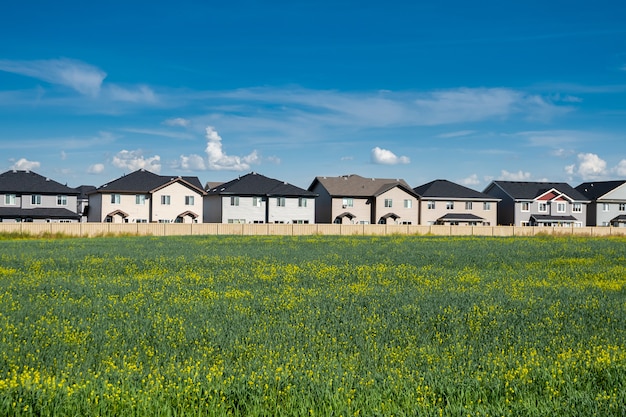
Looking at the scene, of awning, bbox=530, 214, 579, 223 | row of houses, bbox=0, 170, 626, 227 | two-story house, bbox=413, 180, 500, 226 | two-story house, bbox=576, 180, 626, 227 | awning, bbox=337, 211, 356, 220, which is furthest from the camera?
two-story house, bbox=576, 180, 626, 227

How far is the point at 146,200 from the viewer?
233 feet

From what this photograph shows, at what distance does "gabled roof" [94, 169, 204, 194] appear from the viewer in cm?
6988

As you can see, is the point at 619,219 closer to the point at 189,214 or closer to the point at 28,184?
the point at 189,214

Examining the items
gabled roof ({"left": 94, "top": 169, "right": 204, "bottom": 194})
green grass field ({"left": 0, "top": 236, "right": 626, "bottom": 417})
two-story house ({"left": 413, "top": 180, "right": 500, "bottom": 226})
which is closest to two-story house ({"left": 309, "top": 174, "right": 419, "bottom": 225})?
two-story house ({"left": 413, "top": 180, "right": 500, "bottom": 226})

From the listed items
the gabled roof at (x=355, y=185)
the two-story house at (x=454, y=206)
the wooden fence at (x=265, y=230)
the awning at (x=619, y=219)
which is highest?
the gabled roof at (x=355, y=185)

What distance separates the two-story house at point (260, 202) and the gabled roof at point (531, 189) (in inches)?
1188

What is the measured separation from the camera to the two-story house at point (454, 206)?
272ft

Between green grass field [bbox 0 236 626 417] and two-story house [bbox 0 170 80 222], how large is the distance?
154ft

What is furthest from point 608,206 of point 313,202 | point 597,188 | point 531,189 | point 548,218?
point 313,202

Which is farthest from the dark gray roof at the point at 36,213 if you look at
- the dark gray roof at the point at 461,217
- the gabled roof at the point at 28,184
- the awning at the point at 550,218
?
the awning at the point at 550,218

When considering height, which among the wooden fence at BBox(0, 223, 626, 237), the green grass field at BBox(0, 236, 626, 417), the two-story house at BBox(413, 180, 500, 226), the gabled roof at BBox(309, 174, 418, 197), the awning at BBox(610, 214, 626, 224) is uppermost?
the gabled roof at BBox(309, 174, 418, 197)

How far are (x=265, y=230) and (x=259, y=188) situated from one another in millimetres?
14882

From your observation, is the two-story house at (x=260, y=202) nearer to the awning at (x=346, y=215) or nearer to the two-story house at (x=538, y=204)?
the awning at (x=346, y=215)

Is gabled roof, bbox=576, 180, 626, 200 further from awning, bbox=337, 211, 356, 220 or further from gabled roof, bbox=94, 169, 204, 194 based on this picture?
gabled roof, bbox=94, 169, 204, 194
